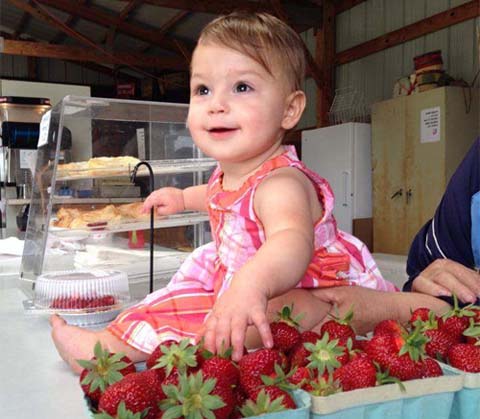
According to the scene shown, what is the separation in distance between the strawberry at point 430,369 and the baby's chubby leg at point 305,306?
269 millimetres

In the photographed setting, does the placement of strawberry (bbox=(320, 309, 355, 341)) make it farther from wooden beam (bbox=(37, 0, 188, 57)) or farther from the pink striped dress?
wooden beam (bbox=(37, 0, 188, 57))

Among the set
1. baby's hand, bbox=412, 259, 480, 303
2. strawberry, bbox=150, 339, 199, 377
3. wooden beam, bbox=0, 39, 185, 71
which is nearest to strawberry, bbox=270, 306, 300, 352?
strawberry, bbox=150, 339, 199, 377

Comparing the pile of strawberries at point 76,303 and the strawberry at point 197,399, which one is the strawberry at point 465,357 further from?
the pile of strawberries at point 76,303

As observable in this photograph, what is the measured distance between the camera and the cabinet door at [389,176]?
571 cm

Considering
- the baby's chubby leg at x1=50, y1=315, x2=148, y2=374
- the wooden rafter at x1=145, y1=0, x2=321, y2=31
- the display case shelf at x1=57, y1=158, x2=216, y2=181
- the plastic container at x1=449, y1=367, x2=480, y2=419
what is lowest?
the baby's chubby leg at x1=50, y1=315, x2=148, y2=374

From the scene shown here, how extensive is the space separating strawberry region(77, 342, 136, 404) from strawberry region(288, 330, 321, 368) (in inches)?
6.7

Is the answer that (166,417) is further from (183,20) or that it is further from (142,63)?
(142,63)

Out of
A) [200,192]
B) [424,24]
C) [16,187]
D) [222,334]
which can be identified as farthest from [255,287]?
[424,24]

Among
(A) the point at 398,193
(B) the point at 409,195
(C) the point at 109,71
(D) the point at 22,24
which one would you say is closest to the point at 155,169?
(B) the point at 409,195

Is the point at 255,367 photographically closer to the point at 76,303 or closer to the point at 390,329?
the point at 390,329

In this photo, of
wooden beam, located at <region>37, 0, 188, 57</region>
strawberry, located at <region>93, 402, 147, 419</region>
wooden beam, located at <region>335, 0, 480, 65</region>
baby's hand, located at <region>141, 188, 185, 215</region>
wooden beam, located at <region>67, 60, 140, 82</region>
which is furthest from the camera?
wooden beam, located at <region>67, 60, 140, 82</region>

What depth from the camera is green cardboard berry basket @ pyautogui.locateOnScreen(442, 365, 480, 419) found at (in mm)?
572

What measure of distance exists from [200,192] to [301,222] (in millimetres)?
635

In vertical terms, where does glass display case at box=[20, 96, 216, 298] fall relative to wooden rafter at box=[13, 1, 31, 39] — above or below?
below
